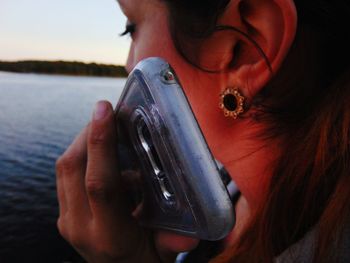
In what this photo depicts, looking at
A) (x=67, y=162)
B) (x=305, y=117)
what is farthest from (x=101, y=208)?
(x=305, y=117)

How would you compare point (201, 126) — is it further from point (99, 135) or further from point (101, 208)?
point (101, 208)

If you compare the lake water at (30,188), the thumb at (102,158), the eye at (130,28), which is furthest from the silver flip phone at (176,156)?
the lake water at (30,188)

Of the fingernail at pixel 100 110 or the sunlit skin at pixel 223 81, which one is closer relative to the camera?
the sunlit skin at pixel 223 81

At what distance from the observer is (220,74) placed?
0.76 m

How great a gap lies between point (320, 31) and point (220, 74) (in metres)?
0.25

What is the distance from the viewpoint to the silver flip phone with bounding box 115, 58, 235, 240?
1.72 ft

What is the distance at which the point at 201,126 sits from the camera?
0.88 meters

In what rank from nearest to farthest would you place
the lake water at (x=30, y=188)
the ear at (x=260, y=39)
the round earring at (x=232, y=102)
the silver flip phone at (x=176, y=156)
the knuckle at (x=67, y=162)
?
the silver flip phone at (x=176, y=156) < the ear at (x=260, y=39) < the round earring at (x=232, y=102) < the knuckle at (x=67, y=162) < the lake water at (x=30, y=188)

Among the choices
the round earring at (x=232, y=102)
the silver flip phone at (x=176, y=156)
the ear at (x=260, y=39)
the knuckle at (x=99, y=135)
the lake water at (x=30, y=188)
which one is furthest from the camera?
the lake water at (x=30, y=188)

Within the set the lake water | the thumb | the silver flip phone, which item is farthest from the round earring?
the lake water

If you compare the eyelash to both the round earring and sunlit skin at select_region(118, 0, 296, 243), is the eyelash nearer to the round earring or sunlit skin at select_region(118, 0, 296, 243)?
sunlit skin at select_region(118, 0, 296, 243)

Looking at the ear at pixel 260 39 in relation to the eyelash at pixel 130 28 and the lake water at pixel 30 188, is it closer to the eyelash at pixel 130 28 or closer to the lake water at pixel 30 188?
the eyelash at pixel 130 28

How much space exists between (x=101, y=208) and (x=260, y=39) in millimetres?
673

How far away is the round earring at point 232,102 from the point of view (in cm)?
74
